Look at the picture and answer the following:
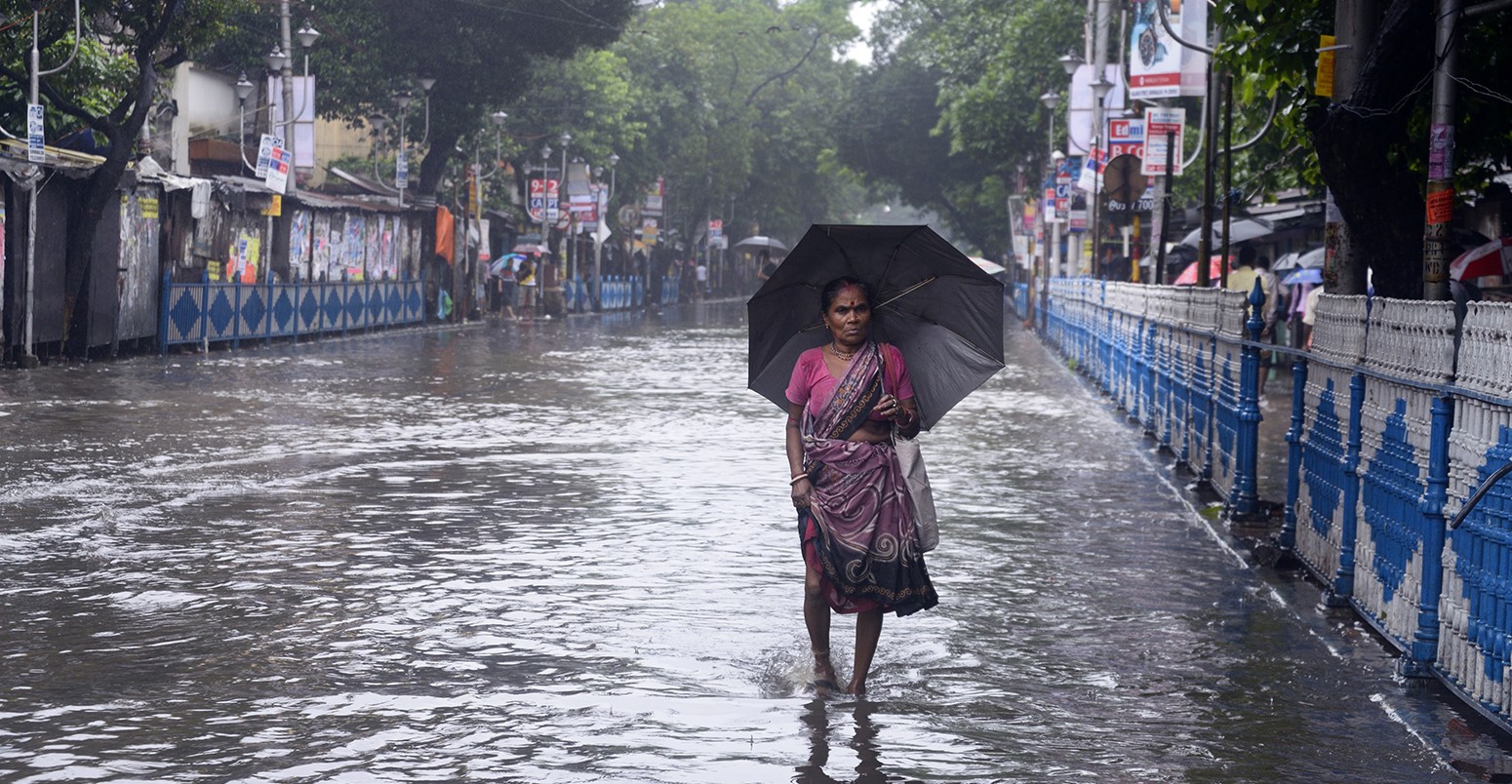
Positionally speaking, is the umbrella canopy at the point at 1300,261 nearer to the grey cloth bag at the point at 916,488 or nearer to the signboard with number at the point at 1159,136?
the signboard with number at the point at 1159,136

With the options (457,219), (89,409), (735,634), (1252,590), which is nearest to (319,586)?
(735,634)

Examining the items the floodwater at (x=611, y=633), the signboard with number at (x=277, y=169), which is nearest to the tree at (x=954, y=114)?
the signboard with number at (x=277, y=169)

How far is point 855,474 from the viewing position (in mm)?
6688

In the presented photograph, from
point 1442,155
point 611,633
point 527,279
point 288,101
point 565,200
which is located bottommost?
point 611,633

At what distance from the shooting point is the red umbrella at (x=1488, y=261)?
1652 cm

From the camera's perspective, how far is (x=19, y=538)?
10164mm

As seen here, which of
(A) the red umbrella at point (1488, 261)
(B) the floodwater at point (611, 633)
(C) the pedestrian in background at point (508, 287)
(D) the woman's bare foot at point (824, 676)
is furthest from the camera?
(C) the pedestrian in background at point (508, 287)

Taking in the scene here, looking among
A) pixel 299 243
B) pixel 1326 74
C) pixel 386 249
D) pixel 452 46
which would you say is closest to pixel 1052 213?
pixel 452 46

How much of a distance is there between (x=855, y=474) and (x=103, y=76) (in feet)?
75.8

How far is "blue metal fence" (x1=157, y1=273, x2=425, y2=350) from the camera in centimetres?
2922

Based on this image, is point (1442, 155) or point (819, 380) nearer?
point (819, 380)

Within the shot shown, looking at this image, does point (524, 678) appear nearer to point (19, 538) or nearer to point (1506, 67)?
point (19, 538)

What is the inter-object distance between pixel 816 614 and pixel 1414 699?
2.15 metres

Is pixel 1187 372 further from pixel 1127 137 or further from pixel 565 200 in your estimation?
pixel 565 200
